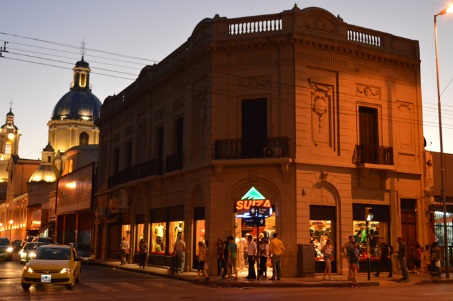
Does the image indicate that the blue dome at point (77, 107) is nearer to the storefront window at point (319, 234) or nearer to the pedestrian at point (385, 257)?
the storefront window at point (319, 234)

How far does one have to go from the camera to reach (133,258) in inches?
1384

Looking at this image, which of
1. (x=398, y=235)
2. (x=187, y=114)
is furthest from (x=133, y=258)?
(x=398, y=235)

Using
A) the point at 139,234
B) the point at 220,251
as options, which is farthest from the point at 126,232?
the point at 220,251

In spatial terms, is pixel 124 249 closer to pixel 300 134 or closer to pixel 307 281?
pixel 300 134

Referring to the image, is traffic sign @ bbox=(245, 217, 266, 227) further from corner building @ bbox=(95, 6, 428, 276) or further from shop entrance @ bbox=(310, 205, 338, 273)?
shop entrance @ bbox=(310, 205, 338, 273)

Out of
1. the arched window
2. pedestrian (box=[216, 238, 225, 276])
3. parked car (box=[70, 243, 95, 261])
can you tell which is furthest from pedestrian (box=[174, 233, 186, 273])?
the arched window

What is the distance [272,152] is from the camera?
978 inches

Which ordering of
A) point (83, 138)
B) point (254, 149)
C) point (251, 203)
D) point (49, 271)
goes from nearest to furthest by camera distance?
point (49, 271) < point (251, 203) < point (254, 149) < point (83, 138)

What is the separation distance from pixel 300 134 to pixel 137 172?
12.6 m

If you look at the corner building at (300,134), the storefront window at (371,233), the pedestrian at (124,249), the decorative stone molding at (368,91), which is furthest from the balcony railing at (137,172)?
the decorative stone molding at (368,91)

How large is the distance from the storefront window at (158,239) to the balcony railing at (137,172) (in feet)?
9.93

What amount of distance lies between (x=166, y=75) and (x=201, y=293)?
53.5 ft

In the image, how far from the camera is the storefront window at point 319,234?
25312 millimetres

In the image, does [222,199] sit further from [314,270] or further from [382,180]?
[382,180]
